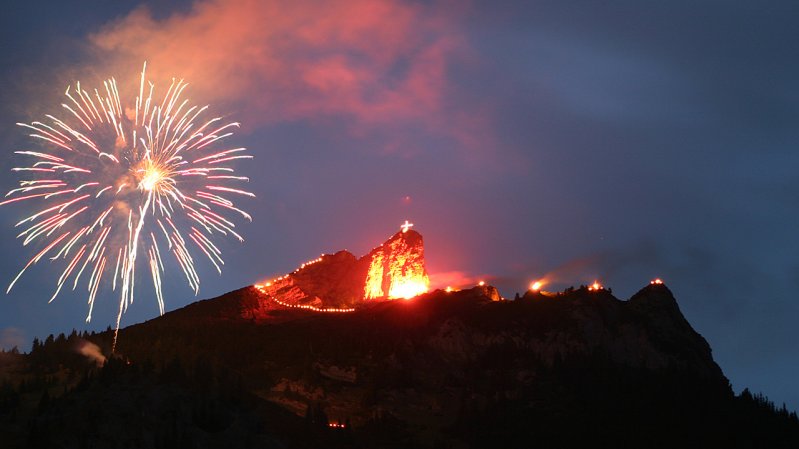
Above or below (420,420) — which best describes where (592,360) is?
above

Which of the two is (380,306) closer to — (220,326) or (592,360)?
(220,326)

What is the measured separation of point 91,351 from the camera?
134m

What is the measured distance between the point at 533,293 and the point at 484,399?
3724 centimetres

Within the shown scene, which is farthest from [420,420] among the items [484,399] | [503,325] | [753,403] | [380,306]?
[753,403]

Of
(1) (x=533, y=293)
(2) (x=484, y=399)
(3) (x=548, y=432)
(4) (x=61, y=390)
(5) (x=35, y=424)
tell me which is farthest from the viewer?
(1) (x=533, y=293)

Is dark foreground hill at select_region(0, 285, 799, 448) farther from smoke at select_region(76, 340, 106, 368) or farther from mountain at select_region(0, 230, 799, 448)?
smoke at select_region(76, 340, 106, 368)

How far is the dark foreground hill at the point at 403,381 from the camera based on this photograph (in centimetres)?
11350

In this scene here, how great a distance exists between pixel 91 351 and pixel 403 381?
54.4 metres

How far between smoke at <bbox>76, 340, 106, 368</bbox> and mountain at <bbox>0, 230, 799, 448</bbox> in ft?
5.10

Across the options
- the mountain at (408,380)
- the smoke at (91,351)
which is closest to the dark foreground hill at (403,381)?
the mountain at (408,380)

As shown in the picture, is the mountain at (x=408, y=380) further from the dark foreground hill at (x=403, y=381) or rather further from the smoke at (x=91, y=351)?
the smoke at (x=91, y=351)

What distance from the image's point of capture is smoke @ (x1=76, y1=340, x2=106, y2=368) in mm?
128975

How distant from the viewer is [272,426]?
385ft

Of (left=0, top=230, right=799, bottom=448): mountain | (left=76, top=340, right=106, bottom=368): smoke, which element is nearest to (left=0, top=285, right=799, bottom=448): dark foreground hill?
(left=0, top=230, right=799, bottom=448): mountain
